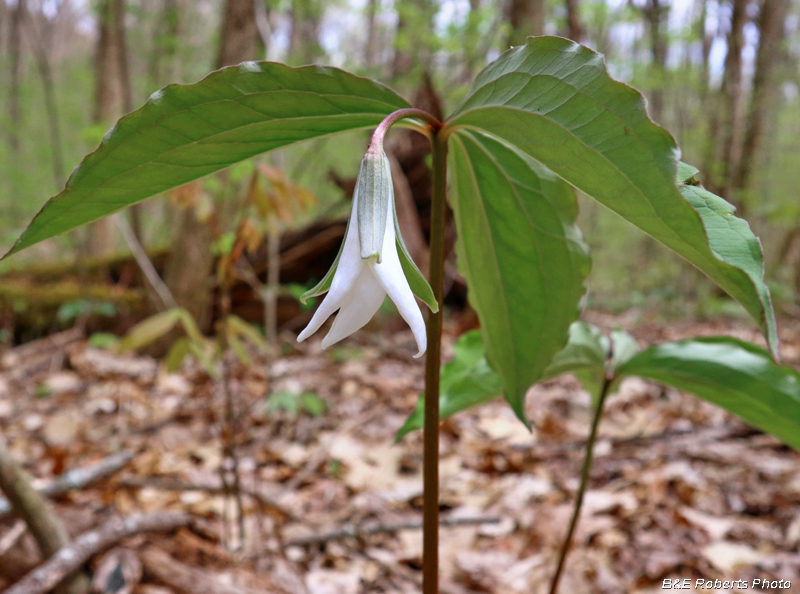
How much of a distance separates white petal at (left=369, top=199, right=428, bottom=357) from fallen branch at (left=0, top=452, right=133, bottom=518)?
1.37m

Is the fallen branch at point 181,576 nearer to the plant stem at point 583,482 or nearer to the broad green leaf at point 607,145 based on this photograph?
the plant stem at point 583,482

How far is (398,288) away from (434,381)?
0.20m

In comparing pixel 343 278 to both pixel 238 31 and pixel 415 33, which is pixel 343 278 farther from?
pixel 415 33

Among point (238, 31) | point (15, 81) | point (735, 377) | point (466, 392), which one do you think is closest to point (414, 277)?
point (466, 392)

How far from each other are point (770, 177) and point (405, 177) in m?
8.48

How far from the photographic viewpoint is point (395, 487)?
1.77 m

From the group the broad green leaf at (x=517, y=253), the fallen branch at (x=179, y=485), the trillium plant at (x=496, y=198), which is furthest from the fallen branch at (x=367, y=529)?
the broad green leaf at (x=517, y=253)

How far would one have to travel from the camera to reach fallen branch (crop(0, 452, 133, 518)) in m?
1.45

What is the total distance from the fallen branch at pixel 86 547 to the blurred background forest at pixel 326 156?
81 cm

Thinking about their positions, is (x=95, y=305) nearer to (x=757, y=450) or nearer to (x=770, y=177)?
(x=757, y=450)

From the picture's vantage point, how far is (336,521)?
1.56 metres

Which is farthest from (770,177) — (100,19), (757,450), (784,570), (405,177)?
(100,19)

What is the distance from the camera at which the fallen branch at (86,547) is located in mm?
968

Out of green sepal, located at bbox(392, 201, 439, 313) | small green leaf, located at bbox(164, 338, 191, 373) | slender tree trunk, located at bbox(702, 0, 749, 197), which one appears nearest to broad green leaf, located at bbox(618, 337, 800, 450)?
green sepal, located at bbox(392, 201, 439, 313)
